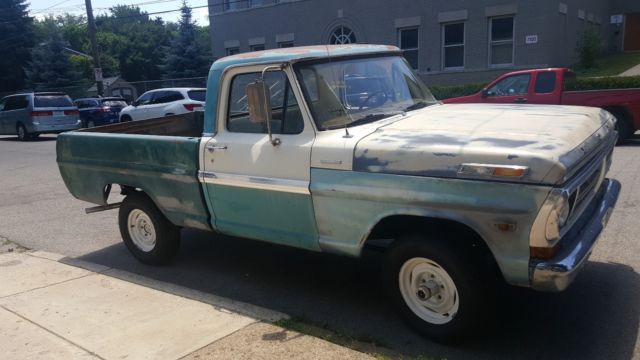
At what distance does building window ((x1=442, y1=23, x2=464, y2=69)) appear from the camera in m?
22.4

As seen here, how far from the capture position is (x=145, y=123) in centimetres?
700

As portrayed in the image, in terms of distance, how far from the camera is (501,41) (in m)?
21.4

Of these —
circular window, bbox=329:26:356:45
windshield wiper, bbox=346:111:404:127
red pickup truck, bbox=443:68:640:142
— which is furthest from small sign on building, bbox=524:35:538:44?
windshield wiper, bbox=346:111:404:127

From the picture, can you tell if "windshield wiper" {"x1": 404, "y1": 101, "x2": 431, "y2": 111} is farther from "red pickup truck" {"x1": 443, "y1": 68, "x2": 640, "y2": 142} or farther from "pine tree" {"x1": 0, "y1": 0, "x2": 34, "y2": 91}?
"pine tree" {"x1": 0, "y1": 0, "x2": 34, "y2": 91}

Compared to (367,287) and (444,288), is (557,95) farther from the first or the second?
(444,288)

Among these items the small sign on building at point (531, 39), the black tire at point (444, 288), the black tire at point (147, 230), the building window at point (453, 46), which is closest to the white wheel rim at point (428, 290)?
the black tire at point (444, 288)

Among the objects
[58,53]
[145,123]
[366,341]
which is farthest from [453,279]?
[58,53]

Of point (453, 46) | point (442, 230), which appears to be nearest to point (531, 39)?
point (453, 46)

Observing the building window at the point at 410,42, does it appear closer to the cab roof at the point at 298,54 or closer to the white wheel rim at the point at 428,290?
the cab roof at the point at 298,54

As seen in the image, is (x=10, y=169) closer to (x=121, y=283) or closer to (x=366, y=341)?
(x=121, y=283)

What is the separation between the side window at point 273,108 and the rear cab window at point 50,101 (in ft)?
62.3

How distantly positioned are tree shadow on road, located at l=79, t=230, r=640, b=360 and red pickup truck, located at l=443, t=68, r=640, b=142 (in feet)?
24.1

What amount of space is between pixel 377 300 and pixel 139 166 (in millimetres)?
2662

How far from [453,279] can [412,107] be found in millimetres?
1806
